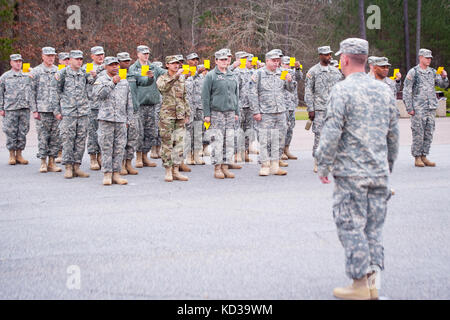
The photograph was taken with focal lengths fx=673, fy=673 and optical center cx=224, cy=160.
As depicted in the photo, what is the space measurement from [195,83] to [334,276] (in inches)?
389

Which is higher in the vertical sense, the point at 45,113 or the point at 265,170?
the point at 45,113

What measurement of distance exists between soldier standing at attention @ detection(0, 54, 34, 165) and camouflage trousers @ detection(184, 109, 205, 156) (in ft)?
11.3

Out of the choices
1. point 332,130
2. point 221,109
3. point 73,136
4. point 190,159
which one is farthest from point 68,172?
point 332,130

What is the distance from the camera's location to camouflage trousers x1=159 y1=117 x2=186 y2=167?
1177cm

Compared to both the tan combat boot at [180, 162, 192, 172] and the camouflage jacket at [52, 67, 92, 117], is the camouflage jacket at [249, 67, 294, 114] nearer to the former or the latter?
the tan combat boot at [180, 162, 192, 172]

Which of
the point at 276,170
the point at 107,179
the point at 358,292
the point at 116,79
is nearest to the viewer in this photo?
the point at 358,292

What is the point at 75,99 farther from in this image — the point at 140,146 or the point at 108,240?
the point at 108,240

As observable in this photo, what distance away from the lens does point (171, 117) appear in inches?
466

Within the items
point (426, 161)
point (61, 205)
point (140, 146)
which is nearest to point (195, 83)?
point (140, 146)

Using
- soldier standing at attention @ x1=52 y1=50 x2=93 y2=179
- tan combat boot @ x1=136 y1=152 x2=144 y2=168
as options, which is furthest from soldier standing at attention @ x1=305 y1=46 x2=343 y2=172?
soldier standing at attention @ x1=52 y1=50 x2=93 y2=179

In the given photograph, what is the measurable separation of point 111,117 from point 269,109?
296 centimetres

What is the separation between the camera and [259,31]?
41.9 meters

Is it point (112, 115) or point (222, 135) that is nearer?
point (112, 115)

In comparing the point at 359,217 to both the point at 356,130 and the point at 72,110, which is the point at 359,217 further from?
the point at 72,110
